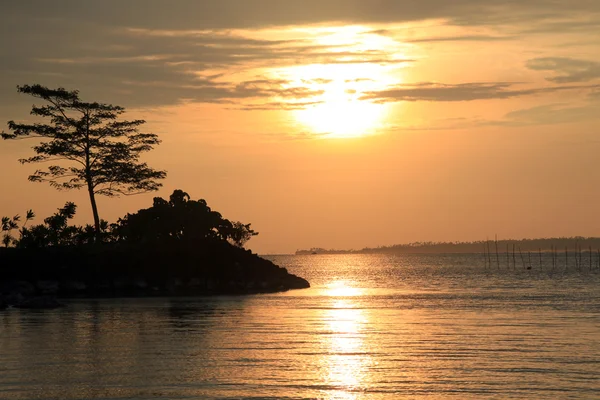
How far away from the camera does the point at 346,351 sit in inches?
1806

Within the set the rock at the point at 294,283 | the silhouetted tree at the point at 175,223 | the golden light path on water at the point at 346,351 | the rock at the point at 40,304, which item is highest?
the silhouetted tree at the point at 175,223

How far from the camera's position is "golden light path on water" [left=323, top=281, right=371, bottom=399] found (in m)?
35.2

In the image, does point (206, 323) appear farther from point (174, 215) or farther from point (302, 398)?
point (174, 215)

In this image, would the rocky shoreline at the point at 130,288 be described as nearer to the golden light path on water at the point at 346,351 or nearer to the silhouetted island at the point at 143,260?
the silhouetted island at the point at 143,260

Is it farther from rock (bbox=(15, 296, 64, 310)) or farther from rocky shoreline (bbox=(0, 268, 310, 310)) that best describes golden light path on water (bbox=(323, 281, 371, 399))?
rocky shoreline (bbox=(0, 268, 310, 310))

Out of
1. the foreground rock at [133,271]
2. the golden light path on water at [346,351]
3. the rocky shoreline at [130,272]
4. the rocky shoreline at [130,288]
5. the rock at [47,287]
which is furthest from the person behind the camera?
the foreground rock at [133,271]

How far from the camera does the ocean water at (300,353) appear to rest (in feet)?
111

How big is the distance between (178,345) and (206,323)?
548 inches

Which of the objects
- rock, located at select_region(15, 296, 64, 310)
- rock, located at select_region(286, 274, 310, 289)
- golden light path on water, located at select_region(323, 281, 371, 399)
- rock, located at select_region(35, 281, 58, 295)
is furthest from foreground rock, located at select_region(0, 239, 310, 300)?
golden light path on water, located at select_region(323, 281, 371, 399)

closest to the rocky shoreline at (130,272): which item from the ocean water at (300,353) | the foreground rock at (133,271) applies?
the foreground rock at (133,271)

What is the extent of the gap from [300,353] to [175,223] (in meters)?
71.0

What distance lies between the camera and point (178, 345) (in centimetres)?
4828

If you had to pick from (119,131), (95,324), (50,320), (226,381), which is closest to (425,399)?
(226,381)

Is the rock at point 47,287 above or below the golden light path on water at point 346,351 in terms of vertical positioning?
above
